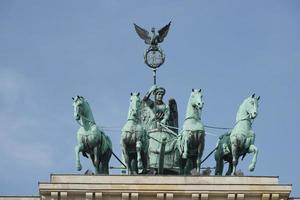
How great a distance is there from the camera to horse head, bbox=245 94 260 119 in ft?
185

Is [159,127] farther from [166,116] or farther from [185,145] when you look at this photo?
[185,145]

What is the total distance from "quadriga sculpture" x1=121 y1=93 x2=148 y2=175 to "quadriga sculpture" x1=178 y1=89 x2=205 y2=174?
146 cm

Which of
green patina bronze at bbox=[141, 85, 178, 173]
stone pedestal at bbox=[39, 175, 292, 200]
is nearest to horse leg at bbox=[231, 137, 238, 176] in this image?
stone pedestal at bbox=[39, 175, 292, 200]

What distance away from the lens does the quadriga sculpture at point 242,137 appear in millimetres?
56406

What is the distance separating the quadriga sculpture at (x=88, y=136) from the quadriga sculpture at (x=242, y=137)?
4.42 m

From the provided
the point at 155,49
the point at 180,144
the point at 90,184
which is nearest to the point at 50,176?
the point at 90,184

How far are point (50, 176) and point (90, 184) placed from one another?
167 cm

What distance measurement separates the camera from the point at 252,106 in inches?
2233

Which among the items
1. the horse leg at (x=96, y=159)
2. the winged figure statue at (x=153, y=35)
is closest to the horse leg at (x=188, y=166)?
the horse leg at (x=96, y=159)

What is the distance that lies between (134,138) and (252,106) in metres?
4.48

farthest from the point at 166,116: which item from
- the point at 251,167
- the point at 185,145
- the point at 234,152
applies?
the point at 251,167

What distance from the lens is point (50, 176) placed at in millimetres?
55438

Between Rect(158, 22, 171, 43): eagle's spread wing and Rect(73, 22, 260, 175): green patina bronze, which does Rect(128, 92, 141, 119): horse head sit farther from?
Rect(158, 22, 171, 43): eagle's spread wing

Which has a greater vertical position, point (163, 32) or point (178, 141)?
point (163, 32)
